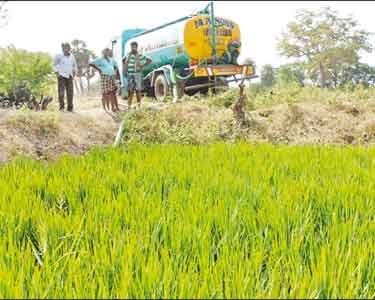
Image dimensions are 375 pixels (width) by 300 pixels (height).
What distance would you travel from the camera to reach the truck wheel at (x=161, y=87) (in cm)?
1085

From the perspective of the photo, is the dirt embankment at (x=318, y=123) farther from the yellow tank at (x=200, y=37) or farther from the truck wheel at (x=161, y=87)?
the truck wheel at (x=161, y=87)

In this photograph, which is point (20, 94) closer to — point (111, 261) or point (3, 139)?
point (3, 139)

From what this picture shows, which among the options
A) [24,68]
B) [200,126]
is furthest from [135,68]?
[24,68]

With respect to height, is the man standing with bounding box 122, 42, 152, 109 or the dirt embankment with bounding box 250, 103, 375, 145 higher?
the man standing with bounding box 122, 42, 152, 109

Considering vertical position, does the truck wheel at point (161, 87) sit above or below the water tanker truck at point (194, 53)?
below

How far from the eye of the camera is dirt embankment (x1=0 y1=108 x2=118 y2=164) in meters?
Result: 5.53

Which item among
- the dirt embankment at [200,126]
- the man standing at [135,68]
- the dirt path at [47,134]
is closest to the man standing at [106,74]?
the man standing at [135,68]

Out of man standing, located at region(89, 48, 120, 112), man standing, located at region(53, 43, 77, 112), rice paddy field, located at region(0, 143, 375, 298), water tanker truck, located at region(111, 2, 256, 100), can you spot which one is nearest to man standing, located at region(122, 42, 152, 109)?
man standing, located at region(89, 48, 120, 112)

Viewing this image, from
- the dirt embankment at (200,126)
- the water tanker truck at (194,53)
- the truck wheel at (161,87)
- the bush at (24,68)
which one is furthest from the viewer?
the bush at (24,68)

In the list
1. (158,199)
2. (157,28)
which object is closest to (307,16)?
(157,28)

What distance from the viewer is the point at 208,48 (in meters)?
10.2

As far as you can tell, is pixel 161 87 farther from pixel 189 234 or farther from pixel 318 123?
pixel 189 234

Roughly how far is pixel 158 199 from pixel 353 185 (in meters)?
1.23

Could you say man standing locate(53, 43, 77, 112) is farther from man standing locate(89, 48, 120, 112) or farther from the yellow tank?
the yellow tank
